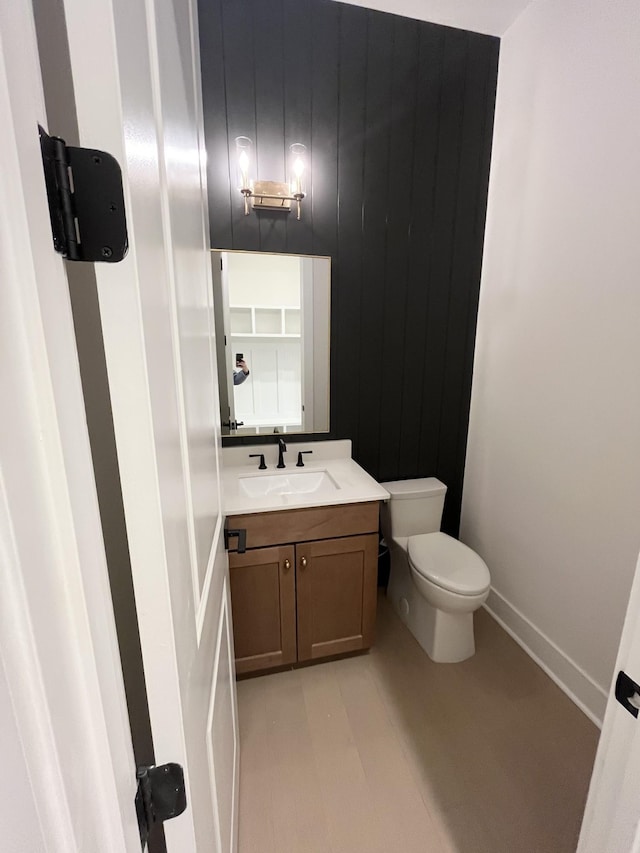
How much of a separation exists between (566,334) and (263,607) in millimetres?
1680

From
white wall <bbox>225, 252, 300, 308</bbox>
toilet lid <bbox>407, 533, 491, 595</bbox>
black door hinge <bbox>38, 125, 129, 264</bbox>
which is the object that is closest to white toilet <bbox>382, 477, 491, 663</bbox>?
toilet lid <bbox>407, 533, 491, 595</bbox>

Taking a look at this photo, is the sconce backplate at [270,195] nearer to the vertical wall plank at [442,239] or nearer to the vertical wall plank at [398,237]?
the vertical wall plank at [398,237]

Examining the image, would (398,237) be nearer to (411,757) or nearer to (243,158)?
(243,158)

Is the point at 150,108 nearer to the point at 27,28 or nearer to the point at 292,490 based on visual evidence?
the point at 27,28

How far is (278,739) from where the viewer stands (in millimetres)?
1413

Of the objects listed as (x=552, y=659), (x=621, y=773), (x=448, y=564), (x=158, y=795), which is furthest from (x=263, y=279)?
(x=552, y=659)

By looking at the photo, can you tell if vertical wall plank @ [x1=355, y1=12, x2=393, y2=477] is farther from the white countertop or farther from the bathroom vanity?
the bathroom vanity

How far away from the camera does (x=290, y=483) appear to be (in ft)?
5.87

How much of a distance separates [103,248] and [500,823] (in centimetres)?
177

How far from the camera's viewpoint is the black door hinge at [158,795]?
0.42 metres

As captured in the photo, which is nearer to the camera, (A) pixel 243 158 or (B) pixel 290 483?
(A) pixel 243 158

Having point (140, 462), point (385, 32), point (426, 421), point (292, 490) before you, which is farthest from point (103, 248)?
point (385, 32)

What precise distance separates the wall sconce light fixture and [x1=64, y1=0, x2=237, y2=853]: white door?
0.93 metres

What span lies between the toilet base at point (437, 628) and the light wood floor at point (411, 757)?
48mm
